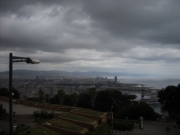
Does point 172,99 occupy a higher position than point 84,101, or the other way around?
point 172,99

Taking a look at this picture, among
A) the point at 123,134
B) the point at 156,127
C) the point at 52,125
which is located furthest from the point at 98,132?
the point at 156,127

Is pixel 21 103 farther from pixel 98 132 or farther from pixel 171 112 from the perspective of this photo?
pixel 171 112

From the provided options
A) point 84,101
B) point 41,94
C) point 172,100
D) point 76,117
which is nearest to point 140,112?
A: point 172,100

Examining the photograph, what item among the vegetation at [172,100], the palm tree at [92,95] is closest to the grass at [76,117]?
the vegetation at [172,100]

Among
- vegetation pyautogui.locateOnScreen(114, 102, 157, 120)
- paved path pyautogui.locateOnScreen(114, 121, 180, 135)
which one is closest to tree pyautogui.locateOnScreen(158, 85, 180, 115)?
vegetation pyautogui.locateOnScreen(114, 102, 157, 120)

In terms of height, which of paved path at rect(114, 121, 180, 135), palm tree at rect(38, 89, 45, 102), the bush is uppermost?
palm tree at rect(38, 89, 45, 102)

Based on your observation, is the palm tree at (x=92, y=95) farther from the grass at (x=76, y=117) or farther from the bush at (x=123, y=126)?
the grass at (x=76, y=117)

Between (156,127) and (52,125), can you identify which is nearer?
(52,125)

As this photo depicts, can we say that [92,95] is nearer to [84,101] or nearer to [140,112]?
[84,101]

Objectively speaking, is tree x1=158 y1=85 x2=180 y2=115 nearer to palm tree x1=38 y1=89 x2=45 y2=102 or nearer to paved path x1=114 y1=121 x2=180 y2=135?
paved path x1=114 y1=121 x2=180 y2=135

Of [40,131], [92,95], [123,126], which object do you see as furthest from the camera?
[92,95]

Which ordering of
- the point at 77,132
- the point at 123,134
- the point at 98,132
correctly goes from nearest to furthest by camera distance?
1. the point at 77,132
2. the point at 98,132
3. the point at 123,134
